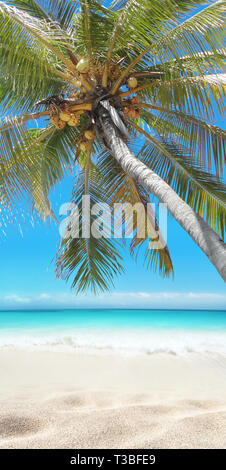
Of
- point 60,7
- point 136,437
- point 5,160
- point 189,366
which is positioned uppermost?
point 60,7

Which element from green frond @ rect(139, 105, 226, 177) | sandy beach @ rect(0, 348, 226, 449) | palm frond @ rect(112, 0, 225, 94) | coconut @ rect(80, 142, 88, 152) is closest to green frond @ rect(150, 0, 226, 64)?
palm frond @ rect(112, 0, 225, 94)

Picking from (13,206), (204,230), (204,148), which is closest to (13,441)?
(204,230)

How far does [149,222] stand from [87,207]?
1131 millimetres

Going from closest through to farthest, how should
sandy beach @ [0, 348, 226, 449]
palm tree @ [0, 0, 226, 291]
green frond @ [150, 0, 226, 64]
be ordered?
1. sandy beach @ [0, 348, 226, 449]
2. green frond @ [150, 0, 226, 64]
3. palm tree @ [0, 0, 226, 291]

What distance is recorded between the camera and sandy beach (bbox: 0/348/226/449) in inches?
129

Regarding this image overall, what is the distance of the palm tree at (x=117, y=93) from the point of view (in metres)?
3.99

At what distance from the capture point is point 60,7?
503 cm

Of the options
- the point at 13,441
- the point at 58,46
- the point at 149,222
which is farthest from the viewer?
the point at 149,222

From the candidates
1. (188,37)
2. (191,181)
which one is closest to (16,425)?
(191,181)

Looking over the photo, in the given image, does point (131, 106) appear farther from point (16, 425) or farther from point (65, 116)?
point (16, 425)

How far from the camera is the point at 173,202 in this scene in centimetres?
316

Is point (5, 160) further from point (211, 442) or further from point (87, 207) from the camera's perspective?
point (211, 442)

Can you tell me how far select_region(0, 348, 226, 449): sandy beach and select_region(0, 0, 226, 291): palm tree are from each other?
227cm

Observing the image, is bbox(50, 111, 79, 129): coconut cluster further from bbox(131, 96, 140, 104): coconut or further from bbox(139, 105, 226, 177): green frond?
bbox(139, 105, 226, 177): green frond
